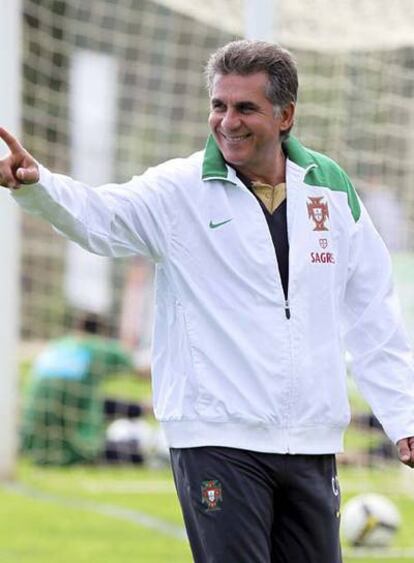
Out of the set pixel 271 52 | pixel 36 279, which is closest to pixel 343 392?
pixel 271 52

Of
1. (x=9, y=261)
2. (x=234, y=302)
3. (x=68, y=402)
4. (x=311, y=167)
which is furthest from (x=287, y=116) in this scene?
(x=68, y=402)

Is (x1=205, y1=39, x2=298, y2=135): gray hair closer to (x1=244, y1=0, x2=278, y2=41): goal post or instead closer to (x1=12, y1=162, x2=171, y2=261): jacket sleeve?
(x1=12, y1=162, x2=171, y2=261): jacket sleeve

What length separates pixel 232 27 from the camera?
11430 mm

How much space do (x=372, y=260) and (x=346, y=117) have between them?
6.45 m

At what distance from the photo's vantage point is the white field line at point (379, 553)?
8.38 m

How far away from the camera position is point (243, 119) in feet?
15.6

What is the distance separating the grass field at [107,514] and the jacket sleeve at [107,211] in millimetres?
3693

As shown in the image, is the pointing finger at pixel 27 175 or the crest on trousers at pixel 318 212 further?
the crest on trousers at pixel 318 212

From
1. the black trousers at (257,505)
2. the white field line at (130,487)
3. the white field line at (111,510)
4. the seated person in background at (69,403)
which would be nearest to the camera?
the black trousers at (257,505)

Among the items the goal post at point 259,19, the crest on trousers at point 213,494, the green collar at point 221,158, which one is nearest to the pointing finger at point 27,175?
the green collar at point 221,158

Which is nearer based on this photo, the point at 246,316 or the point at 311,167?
the point at 246,316

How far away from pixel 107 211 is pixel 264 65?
61cm

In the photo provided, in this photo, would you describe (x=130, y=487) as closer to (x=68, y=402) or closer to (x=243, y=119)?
(x=68, y=402)

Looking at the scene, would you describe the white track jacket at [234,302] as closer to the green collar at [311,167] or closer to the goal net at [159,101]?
the green collar at [311,167]
